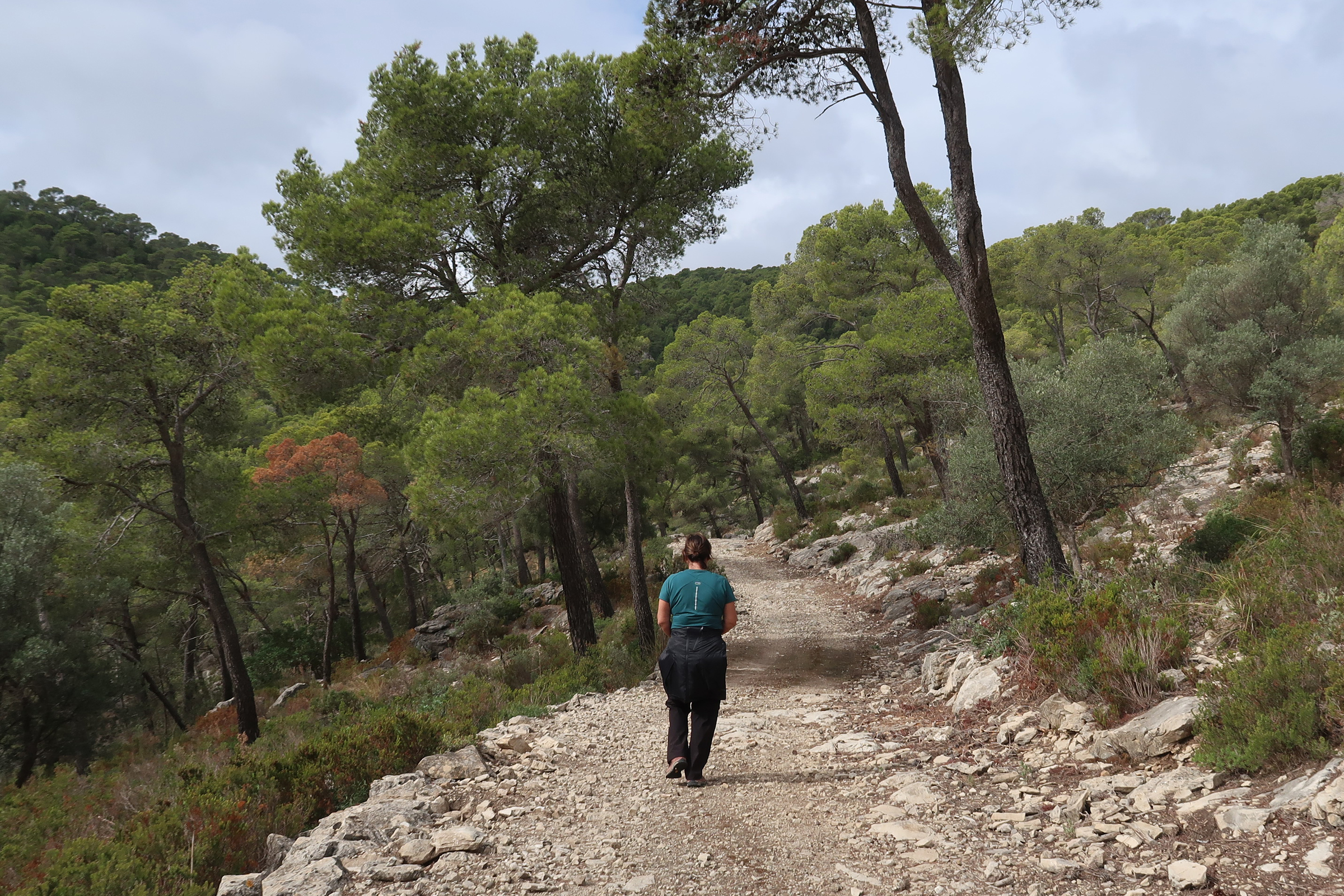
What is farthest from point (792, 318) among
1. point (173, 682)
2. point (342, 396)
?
point (173, 682)

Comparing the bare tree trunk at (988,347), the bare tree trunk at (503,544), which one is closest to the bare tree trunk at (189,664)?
the bare tree trunk at (503,544)

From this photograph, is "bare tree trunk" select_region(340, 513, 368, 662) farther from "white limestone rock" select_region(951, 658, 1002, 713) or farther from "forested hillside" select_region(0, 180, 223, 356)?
"forested hillside" select_region(0, 180, 223, 356)

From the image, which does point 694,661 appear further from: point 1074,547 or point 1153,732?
point 1074,547

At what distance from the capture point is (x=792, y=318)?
31.5 m

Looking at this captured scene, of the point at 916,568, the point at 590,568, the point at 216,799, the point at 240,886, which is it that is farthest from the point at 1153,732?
the point at 590,568

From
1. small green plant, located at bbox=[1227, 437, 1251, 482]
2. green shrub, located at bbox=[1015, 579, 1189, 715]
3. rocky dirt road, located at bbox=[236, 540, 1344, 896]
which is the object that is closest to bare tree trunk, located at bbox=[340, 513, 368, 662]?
rocky dirt road, located at bbox=[236, 540, 1344, 896]

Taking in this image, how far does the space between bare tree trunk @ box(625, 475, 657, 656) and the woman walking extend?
6799mm

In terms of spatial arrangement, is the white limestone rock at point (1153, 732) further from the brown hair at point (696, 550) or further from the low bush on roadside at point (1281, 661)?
the brown hair at point (696, 550)

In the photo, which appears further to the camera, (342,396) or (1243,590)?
(342,396)

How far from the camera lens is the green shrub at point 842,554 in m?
20.7

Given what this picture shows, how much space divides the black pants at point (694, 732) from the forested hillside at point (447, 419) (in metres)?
2.25

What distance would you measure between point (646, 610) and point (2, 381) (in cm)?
1266

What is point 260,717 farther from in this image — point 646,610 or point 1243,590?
point 1243,590

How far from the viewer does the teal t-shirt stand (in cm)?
501
